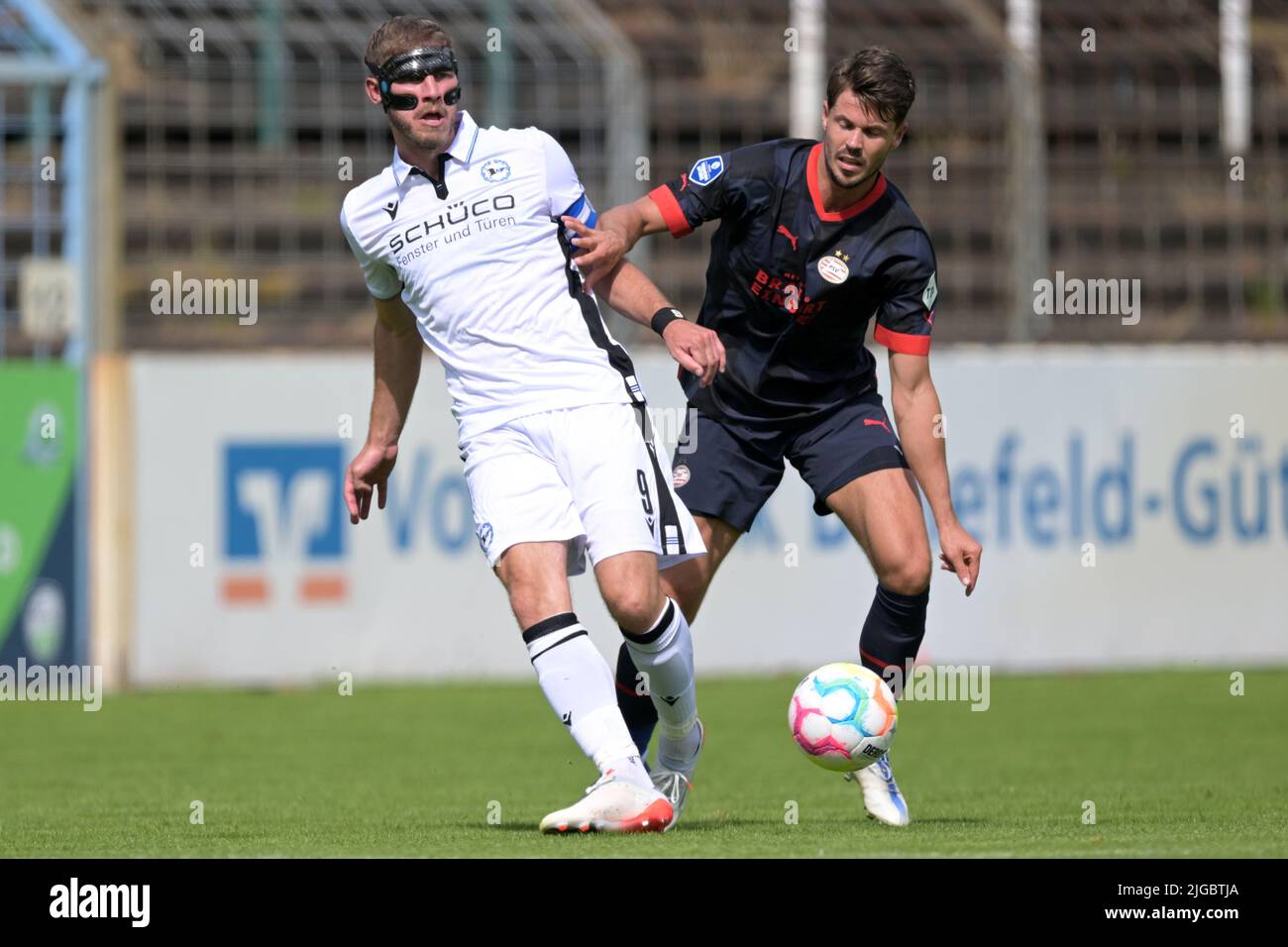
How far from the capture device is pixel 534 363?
625 cm

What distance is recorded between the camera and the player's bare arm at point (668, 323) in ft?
19.8

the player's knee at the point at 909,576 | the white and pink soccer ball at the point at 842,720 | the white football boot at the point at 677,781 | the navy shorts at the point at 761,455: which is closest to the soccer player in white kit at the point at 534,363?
the white football boot at the point at 677,781

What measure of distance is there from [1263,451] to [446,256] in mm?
7978

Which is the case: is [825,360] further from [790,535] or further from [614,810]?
[790,535]

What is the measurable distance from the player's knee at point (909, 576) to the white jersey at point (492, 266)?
3.59ft

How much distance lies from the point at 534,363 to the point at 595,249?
1.22 ft

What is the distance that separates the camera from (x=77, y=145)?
12633mm

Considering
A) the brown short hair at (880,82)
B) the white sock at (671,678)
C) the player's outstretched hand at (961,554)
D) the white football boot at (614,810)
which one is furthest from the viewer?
the player's outstretched hand at (961,554)

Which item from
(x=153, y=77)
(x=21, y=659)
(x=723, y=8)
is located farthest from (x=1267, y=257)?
(x=21, y=659)

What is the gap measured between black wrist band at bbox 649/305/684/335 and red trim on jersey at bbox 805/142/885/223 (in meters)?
0.74

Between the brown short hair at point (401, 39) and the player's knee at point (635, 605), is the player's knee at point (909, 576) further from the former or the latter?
the brown short hair at point (401, 39)

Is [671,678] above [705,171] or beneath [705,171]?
beneath
